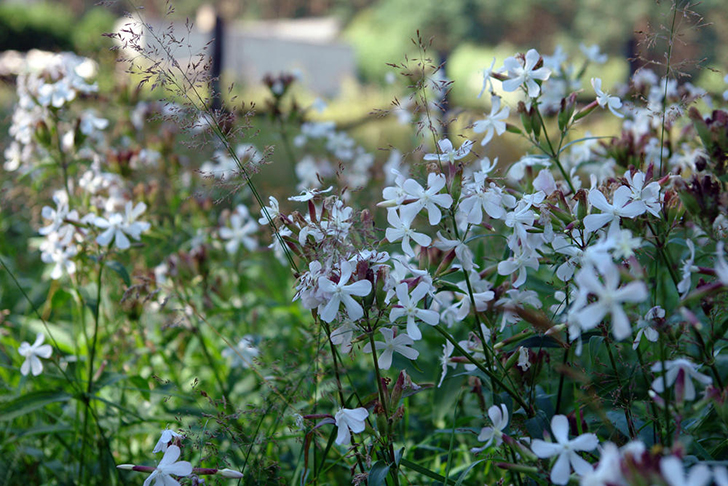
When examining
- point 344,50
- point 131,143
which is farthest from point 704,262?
point 344,50

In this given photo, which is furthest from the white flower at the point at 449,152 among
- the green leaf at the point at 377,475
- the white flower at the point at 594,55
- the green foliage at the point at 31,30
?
the green foliage at the point at 31,30

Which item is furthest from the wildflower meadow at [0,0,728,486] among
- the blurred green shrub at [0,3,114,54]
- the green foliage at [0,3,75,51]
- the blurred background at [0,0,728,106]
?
the green foliage at [0,3,75,51]

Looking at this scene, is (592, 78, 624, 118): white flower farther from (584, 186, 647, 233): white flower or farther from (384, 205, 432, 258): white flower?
(384, 205, 432, 258): white flower

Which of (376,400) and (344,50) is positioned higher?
(376,400)

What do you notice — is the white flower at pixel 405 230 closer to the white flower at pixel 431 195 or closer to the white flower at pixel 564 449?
the white flower at pixel 431 195

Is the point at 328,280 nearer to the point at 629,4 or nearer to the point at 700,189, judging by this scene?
the point at 700,189
